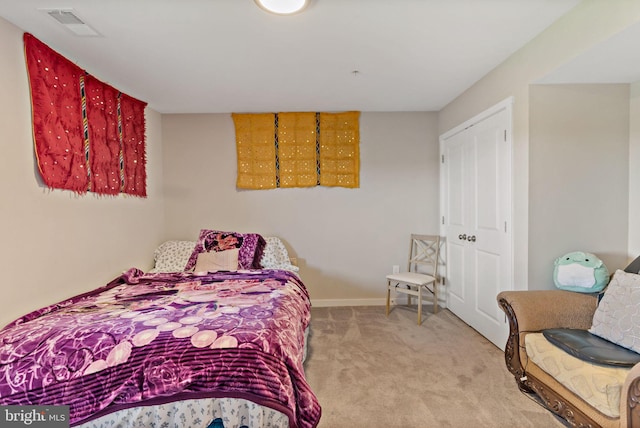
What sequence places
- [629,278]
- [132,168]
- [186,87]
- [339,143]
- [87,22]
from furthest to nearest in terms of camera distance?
[339,143], [132,168], [186,87], [87,22], [629,278]

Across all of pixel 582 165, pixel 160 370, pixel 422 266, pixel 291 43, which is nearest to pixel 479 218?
pixel 582 165

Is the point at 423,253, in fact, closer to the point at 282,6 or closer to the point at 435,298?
the point at 435,298

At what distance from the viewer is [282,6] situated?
1.76 metres

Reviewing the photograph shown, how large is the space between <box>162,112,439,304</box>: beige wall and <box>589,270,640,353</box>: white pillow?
84.9 inches

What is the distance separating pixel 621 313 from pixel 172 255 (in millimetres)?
3689

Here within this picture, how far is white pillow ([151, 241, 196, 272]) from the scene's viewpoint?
3434mm

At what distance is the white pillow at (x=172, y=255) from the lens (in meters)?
3.43

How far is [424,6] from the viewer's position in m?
1.82

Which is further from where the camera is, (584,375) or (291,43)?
(291,43)

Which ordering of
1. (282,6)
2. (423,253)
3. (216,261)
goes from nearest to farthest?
(282,6)
(216,261)
(423,253)

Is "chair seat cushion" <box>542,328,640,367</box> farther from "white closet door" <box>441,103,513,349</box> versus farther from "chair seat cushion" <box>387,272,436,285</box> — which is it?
"chair seat cushion" <box>387,272,436,285</box>

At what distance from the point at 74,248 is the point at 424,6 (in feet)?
9.42

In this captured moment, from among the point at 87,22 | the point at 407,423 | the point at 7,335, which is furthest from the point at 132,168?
the point at 407,423

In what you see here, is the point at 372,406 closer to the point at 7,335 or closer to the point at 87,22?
the point at 7,335
